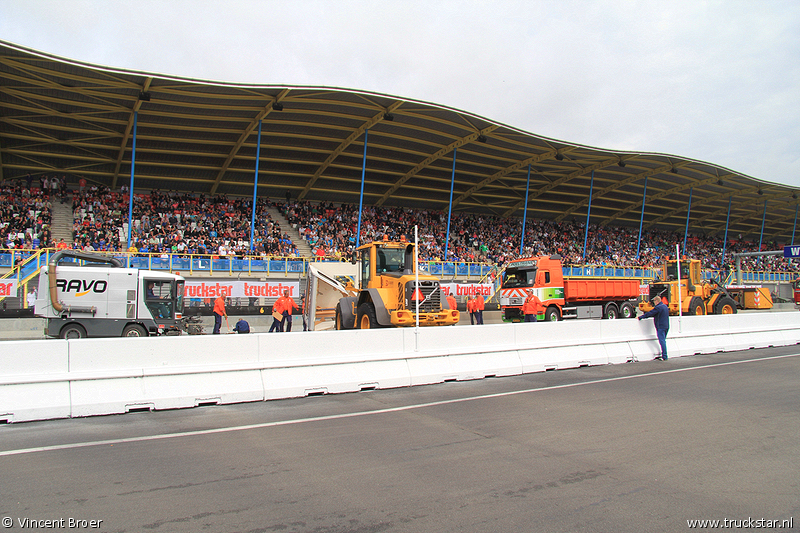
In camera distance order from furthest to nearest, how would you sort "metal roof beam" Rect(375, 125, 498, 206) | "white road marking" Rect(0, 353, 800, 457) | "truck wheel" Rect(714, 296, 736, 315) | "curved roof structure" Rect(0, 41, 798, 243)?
"metal roof beam" Rect(375, 125, 498, 206) < "truck wheel" Rect(714, 296, 736, 315) < "curved roof structure" Rect(0, 41, 798, 243) < "white road marking" Rect(0, 353, 800, 457)

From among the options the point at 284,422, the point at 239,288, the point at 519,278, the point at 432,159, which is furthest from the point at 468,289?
the point at 284,422

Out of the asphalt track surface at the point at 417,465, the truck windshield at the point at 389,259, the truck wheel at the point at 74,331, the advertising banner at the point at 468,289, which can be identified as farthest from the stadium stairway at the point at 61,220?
the asphalt track surface at the point at 417,465

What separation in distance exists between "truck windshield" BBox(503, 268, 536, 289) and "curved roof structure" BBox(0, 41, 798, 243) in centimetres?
939

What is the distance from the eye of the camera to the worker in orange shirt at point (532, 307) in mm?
20656

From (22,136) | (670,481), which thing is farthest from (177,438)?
(22,136)

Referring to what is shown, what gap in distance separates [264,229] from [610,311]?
20843mm

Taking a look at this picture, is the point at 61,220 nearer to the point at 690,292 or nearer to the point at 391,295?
the point at 391,295

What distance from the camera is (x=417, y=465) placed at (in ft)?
16.1

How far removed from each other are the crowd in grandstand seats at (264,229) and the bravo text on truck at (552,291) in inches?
317

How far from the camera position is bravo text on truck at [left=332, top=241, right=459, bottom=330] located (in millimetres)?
13312

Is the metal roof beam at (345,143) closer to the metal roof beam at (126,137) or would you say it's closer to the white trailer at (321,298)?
the metal roof beam at (126,137)

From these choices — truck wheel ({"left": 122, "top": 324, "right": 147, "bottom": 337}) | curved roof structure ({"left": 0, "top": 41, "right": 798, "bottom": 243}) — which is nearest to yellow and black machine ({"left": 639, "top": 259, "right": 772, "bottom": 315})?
curved roof structure ({"left": 0, "top": 41, "right": 798, "bottom": 243})

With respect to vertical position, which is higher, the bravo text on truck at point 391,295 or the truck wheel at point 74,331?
the bravo text on truck at point 391,295

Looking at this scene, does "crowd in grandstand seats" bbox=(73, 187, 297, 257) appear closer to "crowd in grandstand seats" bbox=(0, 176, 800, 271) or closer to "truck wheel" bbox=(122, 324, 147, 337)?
"crowd in grandstand seats" bbox=(0, 176, 800, 271)
